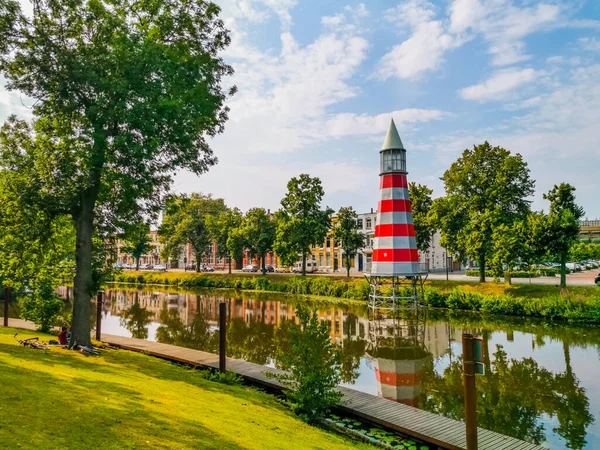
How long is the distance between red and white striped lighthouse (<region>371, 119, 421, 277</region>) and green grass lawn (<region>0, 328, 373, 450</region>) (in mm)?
16355

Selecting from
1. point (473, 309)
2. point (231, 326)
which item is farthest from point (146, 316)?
point (473, 309)

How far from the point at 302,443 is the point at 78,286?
1064cm

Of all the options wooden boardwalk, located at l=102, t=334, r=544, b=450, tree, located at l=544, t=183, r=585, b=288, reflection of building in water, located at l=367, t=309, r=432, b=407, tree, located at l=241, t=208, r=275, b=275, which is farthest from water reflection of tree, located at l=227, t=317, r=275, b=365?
tree, located at l=241, t=208, r=275, b=275

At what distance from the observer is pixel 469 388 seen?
7.25 m

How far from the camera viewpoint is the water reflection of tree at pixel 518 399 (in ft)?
35.5

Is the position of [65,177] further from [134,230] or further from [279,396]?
[279,396]

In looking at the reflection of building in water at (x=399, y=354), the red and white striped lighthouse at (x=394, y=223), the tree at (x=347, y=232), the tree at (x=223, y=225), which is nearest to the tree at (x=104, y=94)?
the reflection of building in water at (x=399, y=354)

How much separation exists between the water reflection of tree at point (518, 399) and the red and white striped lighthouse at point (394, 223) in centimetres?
990

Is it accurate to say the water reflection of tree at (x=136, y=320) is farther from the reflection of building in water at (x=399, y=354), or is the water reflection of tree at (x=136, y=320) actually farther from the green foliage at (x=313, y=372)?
the green foliage at (x=313, y=372)

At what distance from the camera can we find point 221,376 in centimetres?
1282

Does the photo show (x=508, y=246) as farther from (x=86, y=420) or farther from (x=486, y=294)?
(x=86, y=420)

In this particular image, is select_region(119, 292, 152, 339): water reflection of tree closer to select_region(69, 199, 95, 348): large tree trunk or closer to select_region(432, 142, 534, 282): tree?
select_region(69, 199, 95, 348): large tree trunk

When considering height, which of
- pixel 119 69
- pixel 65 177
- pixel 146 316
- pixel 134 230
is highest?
pixel 119 69

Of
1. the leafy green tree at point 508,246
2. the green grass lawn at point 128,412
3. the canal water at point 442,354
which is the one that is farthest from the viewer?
the leafy green tree at point 508,246
